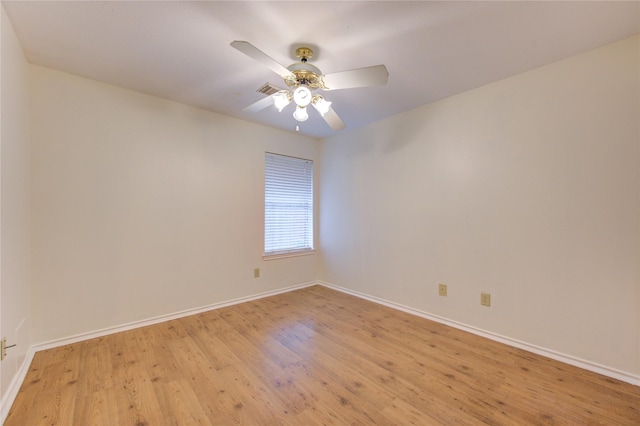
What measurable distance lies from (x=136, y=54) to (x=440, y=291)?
3.42m

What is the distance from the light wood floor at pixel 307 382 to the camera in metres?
1.50

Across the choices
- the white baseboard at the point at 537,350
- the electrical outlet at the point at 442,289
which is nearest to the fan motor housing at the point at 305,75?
the electrical outlet at the point at 442,289

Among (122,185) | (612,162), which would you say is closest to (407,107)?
(612,162)

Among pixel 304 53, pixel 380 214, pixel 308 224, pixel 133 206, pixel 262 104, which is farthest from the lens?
pixel 308 224

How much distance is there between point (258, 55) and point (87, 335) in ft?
9.04

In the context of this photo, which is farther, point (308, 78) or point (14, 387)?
point (308, 78)

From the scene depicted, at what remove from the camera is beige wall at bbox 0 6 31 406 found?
1.56 meters

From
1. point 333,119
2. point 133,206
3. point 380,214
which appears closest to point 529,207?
point 380,214

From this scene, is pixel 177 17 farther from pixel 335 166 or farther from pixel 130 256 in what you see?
pixel 335 166

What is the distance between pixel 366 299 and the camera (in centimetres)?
348

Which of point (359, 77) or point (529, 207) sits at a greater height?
point (359, 77)

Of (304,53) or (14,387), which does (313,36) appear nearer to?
(304,53)

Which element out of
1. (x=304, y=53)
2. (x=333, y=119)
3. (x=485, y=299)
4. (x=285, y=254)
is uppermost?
(x=304, y=53)

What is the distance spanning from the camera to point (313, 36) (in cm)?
178
